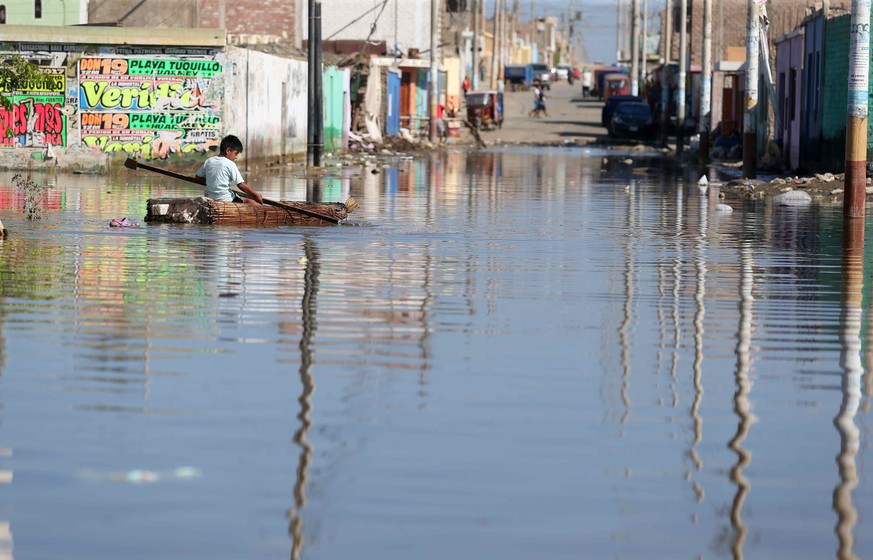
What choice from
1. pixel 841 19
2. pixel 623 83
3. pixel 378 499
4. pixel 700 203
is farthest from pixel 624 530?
pixel 623 83

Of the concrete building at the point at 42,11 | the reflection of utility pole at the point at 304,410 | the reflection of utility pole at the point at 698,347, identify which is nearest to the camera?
the reflection of utility pole at the point at 304,410

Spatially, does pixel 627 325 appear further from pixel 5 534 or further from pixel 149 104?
pixel 149 104

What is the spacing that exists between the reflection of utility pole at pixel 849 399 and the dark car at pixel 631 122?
52882 mm

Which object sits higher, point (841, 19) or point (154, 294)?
point (841, 19)

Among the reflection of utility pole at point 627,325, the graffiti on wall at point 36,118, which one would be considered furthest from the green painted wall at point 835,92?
the graffiti on wall at point 36,118

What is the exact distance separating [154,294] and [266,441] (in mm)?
5467

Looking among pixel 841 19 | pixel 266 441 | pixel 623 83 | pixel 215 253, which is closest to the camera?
pixel 266 441

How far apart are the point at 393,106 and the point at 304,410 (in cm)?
5567

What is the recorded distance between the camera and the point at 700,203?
1074 inches

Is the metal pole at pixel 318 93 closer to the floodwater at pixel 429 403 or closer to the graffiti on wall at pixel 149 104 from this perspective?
the graffiti on wall at pixel 149 104

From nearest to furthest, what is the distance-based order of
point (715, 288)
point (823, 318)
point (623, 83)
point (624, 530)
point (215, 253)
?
1. point (624, 530)
2. point (823, 318)
3. point (715, 288)
4. point (215, 253)
5. point (623, 83)

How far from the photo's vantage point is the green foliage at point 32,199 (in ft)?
68.1

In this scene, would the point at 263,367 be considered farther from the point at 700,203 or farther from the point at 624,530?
the point at 700,203

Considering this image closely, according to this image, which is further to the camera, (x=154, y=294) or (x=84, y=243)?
(x=84, y=243)
